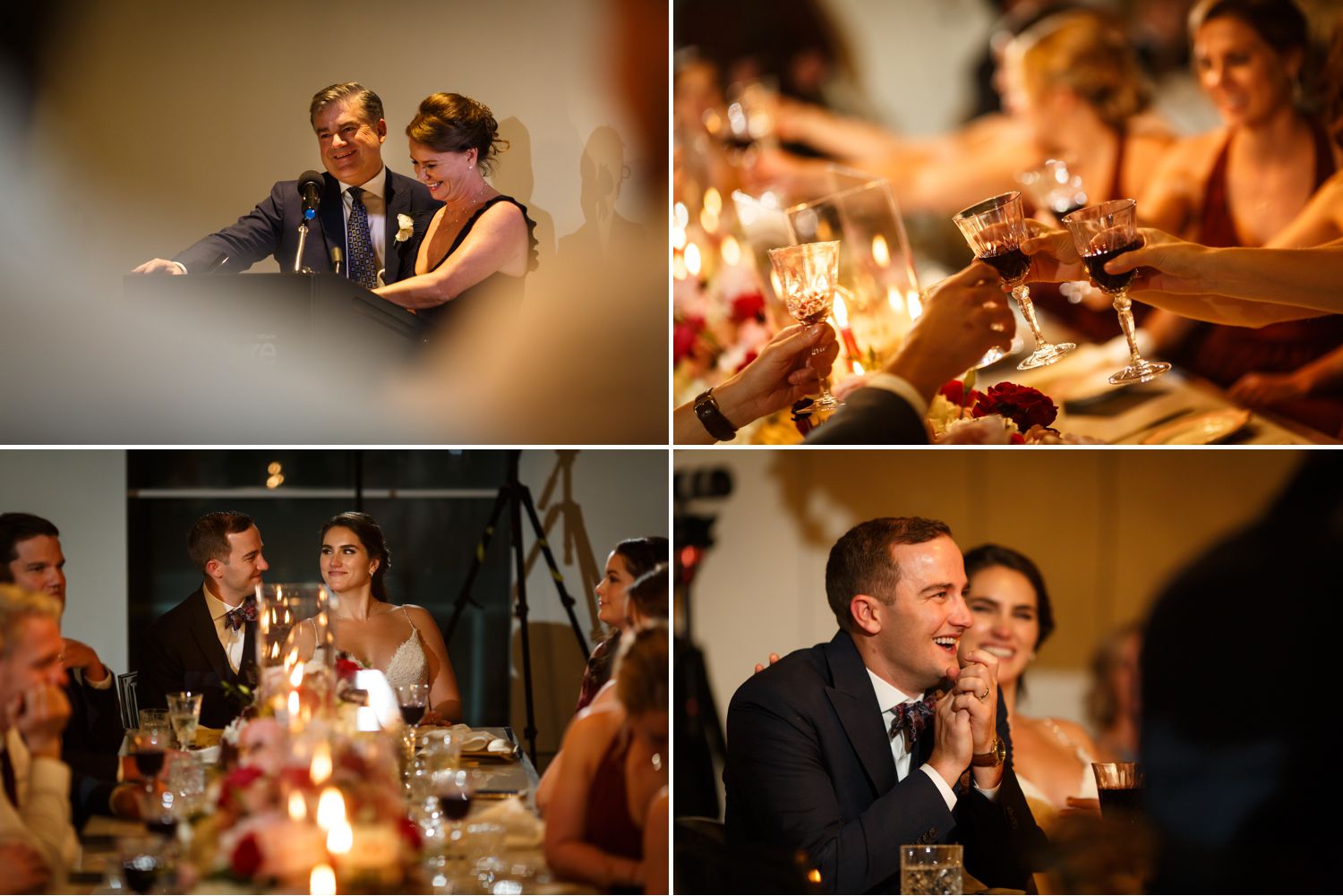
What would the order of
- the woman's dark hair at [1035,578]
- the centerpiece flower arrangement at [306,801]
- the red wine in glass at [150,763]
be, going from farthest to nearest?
the woman's dark hair at [1035,578] < the red wine in glass at [150,763] < the centerpiece flower arrangement at [306,801]

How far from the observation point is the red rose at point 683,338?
3490 mm

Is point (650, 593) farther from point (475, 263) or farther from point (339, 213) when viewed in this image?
point (339, 213)

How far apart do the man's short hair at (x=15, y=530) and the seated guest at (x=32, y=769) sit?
0.49ft

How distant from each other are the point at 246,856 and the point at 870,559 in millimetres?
1518

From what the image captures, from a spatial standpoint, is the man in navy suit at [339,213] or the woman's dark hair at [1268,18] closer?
the man in navy suit at [339,213]

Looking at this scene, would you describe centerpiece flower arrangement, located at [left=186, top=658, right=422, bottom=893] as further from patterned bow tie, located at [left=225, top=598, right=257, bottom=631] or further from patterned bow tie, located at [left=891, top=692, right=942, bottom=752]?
patterned bow tie, located at [left=891, top=692, right=942, bottom=752]

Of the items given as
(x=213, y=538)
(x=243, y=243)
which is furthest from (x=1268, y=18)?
(x=213, y=538)

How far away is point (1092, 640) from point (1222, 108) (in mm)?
1303

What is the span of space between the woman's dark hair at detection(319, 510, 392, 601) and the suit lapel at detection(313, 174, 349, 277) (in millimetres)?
558

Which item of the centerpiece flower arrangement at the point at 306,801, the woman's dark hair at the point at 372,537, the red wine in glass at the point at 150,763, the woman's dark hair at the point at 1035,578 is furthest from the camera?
the woman's dark hair at the point at 1035,578

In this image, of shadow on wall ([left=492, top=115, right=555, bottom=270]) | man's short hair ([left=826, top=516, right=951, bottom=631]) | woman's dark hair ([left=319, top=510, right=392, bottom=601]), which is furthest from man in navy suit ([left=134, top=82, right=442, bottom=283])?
man's short hair ([left=826, top=516, right=951, bottom=631])

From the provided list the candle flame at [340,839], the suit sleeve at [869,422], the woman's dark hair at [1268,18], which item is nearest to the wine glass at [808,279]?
the suit sleeve at [869,422]

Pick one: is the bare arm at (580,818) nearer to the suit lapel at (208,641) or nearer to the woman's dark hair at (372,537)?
the woman's dark hair at (372,537)

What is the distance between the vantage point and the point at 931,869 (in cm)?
327
